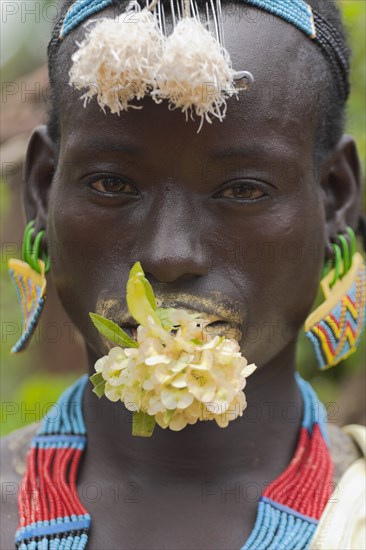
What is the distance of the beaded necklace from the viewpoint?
2.74 metres

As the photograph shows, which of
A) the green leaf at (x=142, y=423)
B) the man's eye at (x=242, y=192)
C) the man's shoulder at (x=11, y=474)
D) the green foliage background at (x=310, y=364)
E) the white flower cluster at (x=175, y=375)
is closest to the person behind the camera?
the white flower cluster at (x=175, y=375)

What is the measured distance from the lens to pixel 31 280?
3.20 metres

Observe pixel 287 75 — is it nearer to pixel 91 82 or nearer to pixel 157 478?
pixel 91 82

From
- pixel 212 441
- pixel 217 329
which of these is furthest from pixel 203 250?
pixel 212 441

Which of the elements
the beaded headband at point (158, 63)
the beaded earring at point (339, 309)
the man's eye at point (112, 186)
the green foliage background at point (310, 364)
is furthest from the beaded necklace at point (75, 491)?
the green foliage background at point (310, 364)

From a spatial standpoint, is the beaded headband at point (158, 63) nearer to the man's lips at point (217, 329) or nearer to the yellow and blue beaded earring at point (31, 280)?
the man's lips at point (217, 329)

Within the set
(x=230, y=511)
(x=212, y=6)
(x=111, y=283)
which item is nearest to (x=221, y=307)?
(x=111, y=283)

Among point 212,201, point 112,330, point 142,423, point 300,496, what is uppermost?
point 212,201

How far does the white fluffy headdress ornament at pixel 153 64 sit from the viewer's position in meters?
2.37

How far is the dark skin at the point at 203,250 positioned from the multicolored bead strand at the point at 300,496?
6 cm

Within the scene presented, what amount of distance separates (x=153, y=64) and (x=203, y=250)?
1.70 feet

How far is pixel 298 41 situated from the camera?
2.86 meters

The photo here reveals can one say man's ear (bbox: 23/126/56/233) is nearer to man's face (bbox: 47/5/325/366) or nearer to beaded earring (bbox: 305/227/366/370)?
man's face (bbox: 47/5/325/366)

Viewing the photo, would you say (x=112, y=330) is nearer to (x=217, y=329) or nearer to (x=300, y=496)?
(x=217, y=329)
